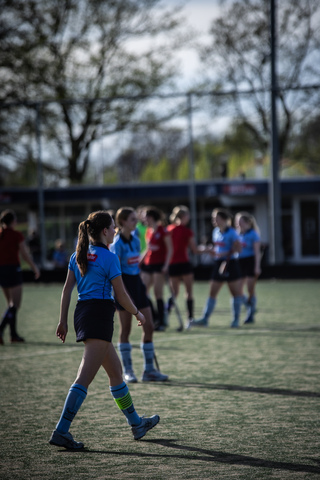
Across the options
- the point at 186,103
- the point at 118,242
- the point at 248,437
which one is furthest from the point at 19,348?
the point at 186,103

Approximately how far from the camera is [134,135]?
30.7 m

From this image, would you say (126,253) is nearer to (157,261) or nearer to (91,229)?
(91,229)

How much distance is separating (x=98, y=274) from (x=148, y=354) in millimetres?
2690

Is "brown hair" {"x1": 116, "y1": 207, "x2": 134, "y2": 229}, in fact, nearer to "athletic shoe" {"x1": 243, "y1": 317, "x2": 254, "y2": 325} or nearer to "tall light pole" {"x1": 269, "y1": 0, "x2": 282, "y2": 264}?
"athletic shoe" {"x1": 243, "y1": 317, "x2": 254, "y2": 325}

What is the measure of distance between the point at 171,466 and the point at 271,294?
13855 millimetres

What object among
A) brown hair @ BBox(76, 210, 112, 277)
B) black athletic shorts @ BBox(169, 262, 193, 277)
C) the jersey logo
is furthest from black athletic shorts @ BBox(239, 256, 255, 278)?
brown hair @ BBox(76, 210, 112, 277)

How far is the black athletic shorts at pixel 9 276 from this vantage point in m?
10.3

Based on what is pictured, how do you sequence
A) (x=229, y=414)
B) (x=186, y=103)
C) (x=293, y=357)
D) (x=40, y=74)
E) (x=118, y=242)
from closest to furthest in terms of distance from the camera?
1. (x=229, y=414)
2. (x=118, y=242)
3. (x=293, y=357)
4. (x=186, y=103)
5. (x=40, y=74)

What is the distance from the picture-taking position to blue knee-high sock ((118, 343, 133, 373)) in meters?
7.28

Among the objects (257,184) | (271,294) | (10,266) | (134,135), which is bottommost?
(271,294)

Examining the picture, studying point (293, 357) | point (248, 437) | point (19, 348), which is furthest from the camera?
point (19, 348)

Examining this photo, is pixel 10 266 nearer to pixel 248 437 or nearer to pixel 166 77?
pixel 248 437

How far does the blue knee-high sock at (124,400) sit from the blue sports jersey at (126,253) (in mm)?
2325

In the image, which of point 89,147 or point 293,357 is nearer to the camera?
point 293,357
